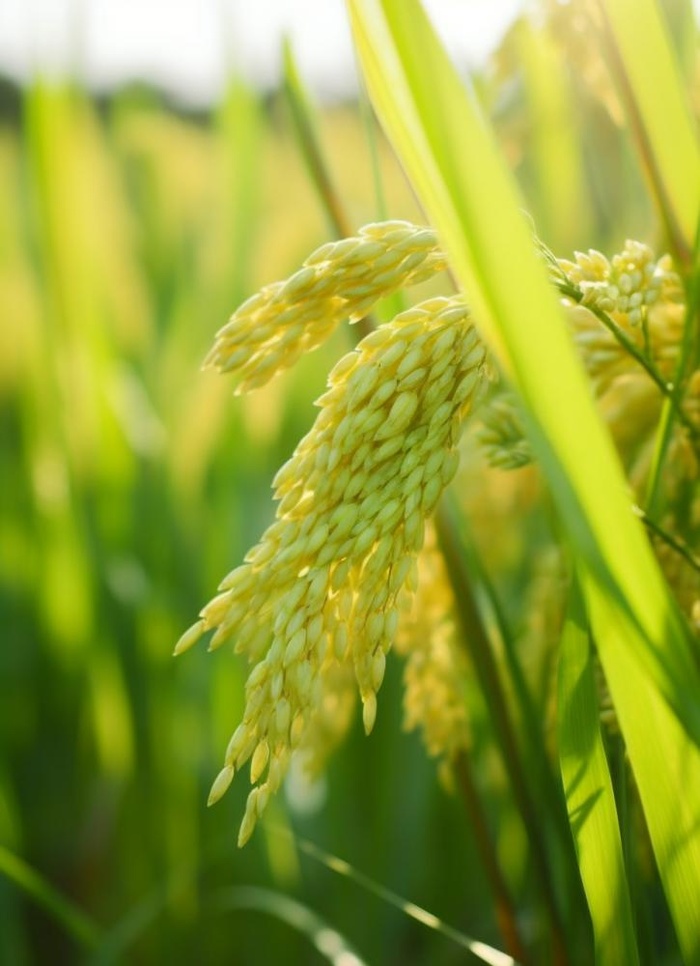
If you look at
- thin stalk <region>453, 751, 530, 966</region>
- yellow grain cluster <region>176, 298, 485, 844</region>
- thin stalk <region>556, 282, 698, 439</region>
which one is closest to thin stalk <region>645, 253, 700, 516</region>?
thin stalk <region>556, 282, 698, 439</region>

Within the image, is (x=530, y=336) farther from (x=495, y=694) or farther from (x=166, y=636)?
(x=166, y=636)

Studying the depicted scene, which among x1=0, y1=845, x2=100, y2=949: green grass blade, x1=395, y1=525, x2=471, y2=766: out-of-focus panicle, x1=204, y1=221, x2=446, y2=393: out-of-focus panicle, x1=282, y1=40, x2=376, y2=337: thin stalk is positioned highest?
x1=282, y1=40, x2=376, y2=337: thin stalk

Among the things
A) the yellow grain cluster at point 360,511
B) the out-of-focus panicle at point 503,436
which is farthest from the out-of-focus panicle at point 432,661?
the yellow grain cluster at point 360,511

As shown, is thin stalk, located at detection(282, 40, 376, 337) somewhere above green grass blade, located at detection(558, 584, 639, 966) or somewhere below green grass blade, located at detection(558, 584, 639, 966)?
above

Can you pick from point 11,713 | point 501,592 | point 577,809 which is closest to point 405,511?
point 577,809

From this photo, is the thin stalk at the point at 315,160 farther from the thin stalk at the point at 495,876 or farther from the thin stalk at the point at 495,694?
the thin stalk at the point at 495,876

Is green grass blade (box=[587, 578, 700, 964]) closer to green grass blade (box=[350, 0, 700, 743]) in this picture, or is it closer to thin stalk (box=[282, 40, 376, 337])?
green grass blade (box=[350, 0, 700, 743])

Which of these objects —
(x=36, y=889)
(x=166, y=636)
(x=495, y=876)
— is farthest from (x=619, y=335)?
(x=166, y=636)
